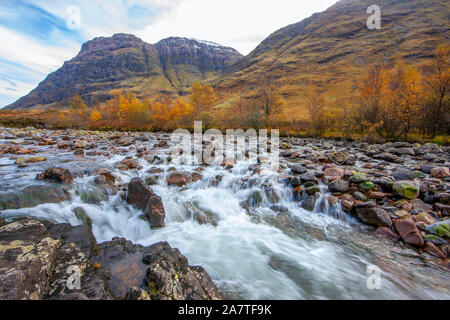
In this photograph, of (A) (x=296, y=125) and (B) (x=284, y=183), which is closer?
(B) (x=284, y=183)

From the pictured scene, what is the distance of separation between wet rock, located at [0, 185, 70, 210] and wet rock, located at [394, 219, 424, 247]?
28.1 feet

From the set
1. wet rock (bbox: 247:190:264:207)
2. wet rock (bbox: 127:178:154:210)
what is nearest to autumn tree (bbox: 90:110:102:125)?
wet rock (bbox: 127:178:154:210)

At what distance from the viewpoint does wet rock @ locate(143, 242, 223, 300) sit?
223cm

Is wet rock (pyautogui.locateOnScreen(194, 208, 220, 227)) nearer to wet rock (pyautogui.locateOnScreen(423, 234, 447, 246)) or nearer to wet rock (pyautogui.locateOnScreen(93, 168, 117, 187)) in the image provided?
wet rock (pyautogui.locateOnScreen(93, 168, 117, 187))

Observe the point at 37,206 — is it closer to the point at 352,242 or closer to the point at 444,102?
the point at 352,242

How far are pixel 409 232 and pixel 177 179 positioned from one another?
6896 millimetres

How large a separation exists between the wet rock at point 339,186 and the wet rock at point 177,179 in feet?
17.3

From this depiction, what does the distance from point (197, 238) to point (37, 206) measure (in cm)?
407

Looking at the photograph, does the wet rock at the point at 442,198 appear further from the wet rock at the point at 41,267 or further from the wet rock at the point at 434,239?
the wet rock at the point at 41,267

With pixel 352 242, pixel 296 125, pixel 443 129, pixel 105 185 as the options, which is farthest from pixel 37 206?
pixel 296 125

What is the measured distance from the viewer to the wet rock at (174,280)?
2.23 meters

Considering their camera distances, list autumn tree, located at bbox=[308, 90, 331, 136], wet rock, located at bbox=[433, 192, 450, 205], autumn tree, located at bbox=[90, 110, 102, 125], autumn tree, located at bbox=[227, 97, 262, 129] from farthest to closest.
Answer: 1. autumn tree, located at bbox=[90, 110, 102, 125]
2. autumn tree, located at bbox=[227, 97, 262, 129]
3. autumn tree, located at bbox=[308, 90, 331, 136]
4. wet rock, located at bbox=[433, 192, 450, 205]

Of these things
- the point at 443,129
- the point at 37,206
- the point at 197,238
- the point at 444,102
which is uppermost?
the point at 444,102
